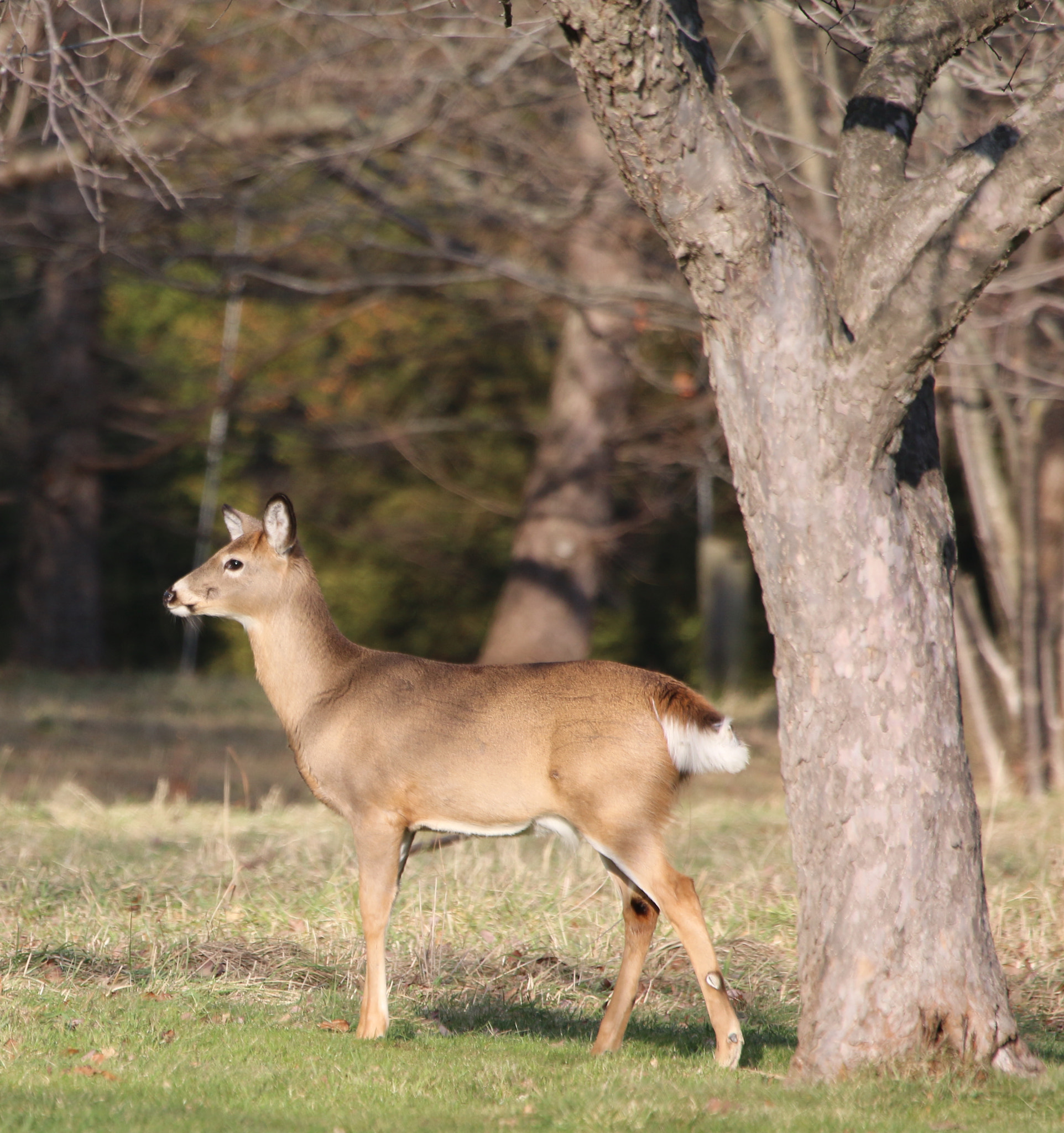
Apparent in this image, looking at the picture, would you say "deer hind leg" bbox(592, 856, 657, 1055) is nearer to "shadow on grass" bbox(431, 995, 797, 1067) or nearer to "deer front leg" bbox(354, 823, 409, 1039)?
"shadow on grass" bbox(431, 995, 797, 1067)

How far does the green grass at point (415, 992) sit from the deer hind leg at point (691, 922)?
117mm

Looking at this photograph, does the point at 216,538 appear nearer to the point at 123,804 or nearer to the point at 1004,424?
the point at 123,804

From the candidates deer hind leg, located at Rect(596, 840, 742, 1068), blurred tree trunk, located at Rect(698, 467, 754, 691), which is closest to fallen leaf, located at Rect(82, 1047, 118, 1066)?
deer hind leg, located at Rect(596, 840, 742, 1068)

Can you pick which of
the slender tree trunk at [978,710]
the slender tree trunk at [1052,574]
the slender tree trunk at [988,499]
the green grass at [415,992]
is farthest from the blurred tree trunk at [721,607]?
the green grass at [415,992]

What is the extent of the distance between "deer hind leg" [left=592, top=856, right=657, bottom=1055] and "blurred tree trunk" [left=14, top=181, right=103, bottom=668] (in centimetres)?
1279

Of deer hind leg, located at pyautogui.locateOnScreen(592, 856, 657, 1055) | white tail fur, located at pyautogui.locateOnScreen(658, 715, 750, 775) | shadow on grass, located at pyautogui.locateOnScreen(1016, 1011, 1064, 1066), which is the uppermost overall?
white tail fur, located at pyautogui.locateOnScreen(658, 715, 750, 775)

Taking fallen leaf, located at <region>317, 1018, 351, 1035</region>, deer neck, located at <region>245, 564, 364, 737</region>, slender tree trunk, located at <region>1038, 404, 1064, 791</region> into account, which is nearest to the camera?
fallen leaf, located at <region>317, 1018, 351, 1035</region>

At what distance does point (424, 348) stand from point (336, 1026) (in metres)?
14.8

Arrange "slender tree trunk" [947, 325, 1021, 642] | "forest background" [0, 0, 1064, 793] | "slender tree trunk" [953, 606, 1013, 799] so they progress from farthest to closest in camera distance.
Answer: "slender tree trunk" [947, 325, 1021, 642] → "slender tree trunk" [953, 606, 1013, 799] → "forest background" [0, 0, 1064, 793]

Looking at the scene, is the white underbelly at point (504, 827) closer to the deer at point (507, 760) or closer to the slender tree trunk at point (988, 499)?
the deer at point (507, 760)

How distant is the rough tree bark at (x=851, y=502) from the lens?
422 centimetres

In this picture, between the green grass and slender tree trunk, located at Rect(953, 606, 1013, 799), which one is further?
slender tree trunk, located at Rect(953, 606, 1013, 799)

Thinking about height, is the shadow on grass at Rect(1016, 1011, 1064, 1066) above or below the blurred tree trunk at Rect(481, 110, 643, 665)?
below

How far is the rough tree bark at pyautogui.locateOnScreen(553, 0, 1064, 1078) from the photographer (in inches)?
166
